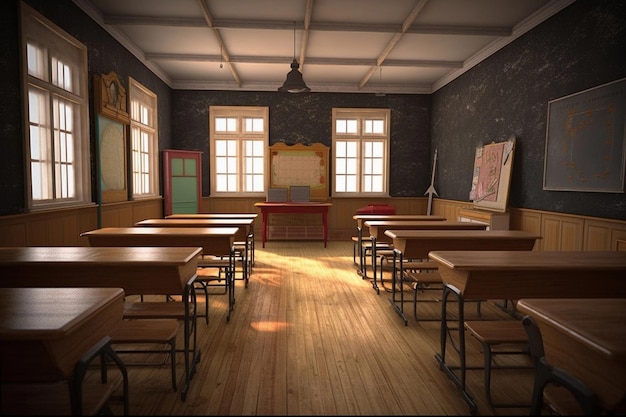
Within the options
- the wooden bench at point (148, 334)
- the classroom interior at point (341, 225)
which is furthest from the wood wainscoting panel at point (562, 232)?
the wooden bench at point (148, 334)

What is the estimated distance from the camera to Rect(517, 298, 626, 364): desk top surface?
1118mm

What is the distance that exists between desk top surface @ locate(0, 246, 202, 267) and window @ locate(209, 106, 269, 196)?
644 cm

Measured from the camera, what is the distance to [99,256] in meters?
2.48

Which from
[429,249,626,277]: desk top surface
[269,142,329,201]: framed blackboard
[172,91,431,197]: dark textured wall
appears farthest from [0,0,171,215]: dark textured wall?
[269,142,329,201]: framed blackboard

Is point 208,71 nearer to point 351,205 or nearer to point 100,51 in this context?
point 100,51

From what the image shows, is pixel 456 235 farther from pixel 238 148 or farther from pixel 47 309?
pixel 238 148

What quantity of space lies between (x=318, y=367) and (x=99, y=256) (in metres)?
1.54

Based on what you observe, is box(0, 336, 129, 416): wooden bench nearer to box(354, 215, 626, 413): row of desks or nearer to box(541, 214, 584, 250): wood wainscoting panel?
box(354, 215, 626, 413): row of desks

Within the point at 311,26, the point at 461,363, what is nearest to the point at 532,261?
the point at 461,363

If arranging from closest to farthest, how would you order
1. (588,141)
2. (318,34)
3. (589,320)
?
(589,320)
(588,141)
(318,34)

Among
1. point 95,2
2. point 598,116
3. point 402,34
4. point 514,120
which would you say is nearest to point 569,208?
point 598,116

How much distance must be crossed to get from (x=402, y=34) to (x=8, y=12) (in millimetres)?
4668

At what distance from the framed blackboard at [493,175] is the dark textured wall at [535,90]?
12 centimetres

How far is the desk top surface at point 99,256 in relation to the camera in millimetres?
2285
